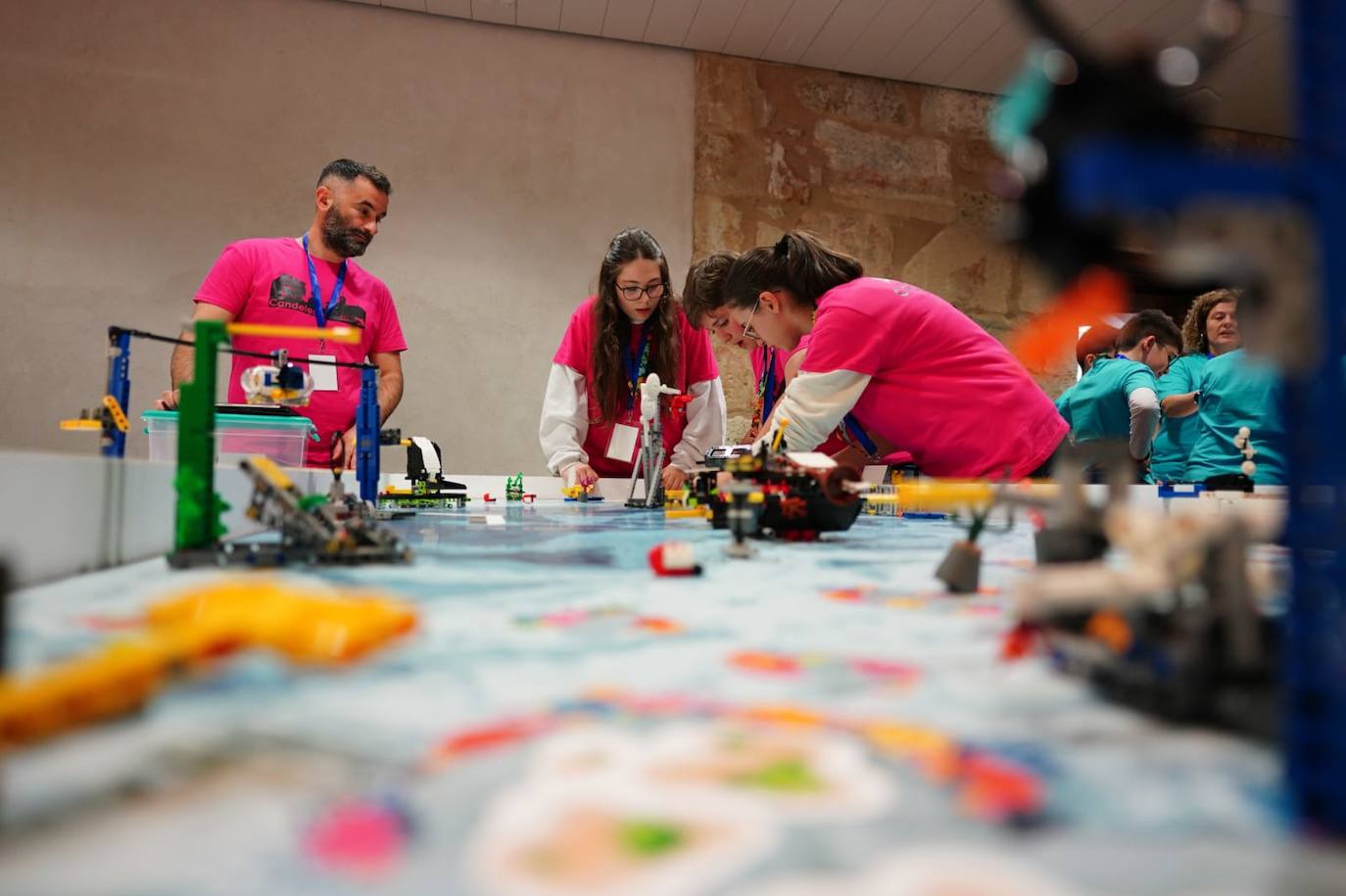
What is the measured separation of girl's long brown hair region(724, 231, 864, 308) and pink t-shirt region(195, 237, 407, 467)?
1205 mm

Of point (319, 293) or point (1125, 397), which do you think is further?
point (1125, 397)

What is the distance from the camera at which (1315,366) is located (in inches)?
12.1

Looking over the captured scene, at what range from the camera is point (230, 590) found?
1.69ft

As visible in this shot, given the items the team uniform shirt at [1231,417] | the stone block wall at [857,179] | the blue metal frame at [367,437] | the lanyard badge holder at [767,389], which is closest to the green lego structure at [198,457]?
the blue metal frame at [367,437]

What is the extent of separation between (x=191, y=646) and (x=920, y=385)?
1.70m

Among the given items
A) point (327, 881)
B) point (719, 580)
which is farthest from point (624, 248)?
point (327, 881)

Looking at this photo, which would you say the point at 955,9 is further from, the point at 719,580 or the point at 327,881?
the point at 327,881

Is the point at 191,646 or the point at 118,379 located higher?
the point at 118,379

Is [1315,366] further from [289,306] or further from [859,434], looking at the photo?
[289,306]

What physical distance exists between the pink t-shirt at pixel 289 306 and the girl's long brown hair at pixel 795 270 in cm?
120

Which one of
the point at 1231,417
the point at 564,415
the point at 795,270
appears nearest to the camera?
A: the point at 795,270

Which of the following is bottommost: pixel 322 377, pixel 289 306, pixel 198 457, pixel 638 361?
pixel 198 457

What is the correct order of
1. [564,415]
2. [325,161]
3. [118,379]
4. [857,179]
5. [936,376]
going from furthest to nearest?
[857,179], [325,161], [564,415], [936,376], [118,379]

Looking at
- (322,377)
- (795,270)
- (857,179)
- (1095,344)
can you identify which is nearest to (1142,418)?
(1095,344)
